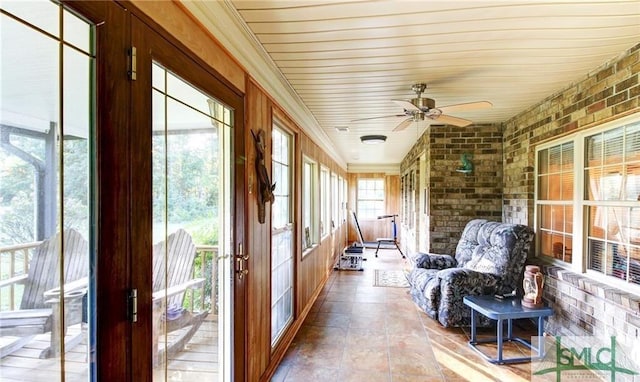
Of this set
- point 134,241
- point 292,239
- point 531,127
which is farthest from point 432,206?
point 134,241

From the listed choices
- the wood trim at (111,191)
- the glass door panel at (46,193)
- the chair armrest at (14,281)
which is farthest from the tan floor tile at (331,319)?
the chair armrest at (14,281)

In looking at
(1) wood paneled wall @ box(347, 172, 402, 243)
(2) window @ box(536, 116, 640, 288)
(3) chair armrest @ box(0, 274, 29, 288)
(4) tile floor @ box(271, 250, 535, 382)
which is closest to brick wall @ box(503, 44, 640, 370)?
(2) window @ box(536, 116, 640, 288)

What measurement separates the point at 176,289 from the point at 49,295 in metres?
0.61

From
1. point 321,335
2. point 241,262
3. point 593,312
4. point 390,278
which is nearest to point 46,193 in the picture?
point 241,262

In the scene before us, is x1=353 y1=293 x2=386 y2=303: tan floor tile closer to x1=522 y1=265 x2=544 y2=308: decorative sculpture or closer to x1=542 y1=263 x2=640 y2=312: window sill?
x1=522 y1=265 x2=544 y2=308: decorative sculpture

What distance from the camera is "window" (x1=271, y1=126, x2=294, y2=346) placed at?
2943 mm

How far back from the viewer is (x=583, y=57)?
241cm

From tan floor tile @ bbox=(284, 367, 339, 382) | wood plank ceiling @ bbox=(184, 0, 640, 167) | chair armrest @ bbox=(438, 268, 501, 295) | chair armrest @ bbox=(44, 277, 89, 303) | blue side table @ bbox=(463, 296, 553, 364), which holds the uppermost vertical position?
wood plank ceiling @ bbox=(184, 0, 640, 167)

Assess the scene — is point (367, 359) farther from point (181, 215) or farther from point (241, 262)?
point (181, 215)

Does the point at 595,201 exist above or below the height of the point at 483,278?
above

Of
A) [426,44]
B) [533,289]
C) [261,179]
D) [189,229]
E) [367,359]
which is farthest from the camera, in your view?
[533,289]

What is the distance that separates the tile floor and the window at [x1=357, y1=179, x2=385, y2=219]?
18.6ft

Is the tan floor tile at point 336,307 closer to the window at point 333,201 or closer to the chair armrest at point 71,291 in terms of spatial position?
the window at point 333,201

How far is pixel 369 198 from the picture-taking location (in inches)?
400
